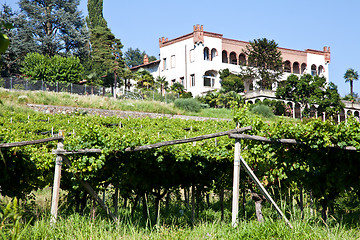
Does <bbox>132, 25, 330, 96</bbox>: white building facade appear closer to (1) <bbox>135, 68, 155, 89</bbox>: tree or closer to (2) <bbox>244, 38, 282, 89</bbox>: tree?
(2) <bbox>244, 38, 282, 89</bbox>: tree

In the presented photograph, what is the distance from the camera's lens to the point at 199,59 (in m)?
47.3

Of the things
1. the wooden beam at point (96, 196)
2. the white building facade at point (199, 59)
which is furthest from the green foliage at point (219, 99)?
the wooden beam at point (96, 196)

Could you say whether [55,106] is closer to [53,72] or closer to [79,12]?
[53,72]

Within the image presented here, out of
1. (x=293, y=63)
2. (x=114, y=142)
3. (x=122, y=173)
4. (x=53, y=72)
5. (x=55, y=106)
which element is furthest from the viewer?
(x=293, y=63)

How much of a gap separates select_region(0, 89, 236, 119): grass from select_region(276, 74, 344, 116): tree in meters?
11.3

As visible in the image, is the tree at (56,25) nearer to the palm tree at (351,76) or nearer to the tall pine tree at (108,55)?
the tall pine tree at (108,55)

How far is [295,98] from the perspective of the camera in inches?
1692

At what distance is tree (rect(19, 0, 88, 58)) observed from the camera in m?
46.9

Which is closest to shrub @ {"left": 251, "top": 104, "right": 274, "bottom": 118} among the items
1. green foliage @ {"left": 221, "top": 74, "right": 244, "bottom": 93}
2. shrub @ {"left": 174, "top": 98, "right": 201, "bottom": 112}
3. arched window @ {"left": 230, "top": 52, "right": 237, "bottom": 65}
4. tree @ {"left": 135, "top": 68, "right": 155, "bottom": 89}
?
shrub @ {"left": 174, "top": 98, "right": 201, "bottom": 112}

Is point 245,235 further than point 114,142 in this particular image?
No

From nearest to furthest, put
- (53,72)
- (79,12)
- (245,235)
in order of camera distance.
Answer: (245,235)
(53,72)
(79,12)

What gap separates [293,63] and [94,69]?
25845 mm

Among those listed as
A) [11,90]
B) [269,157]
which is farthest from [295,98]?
[269,157]

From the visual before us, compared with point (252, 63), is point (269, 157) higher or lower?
lower
